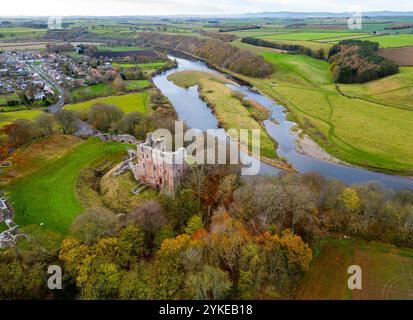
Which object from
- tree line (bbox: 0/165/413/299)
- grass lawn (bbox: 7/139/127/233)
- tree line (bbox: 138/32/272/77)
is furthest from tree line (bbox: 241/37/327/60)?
tree line (bbox: 0/165/413/299)

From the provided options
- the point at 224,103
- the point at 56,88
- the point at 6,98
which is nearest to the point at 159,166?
the point at 224,103

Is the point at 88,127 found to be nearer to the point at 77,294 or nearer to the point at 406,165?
the point at 77,294

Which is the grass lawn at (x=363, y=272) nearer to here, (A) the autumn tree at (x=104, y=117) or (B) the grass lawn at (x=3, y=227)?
(B) the grass lawn at (x=3, y=227)

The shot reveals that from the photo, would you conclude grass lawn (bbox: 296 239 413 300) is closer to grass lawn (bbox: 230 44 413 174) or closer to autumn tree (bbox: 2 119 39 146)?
grass lawn (bbox: 230 44 413 174)

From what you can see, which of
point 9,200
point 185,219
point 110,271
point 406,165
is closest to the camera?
point 110,271

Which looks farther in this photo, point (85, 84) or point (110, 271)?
point (85, 84)

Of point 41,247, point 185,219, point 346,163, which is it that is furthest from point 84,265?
point 346,163

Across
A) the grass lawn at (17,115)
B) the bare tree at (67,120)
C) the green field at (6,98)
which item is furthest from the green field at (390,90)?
the green field at (6,98)

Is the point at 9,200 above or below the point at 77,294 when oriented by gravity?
above
